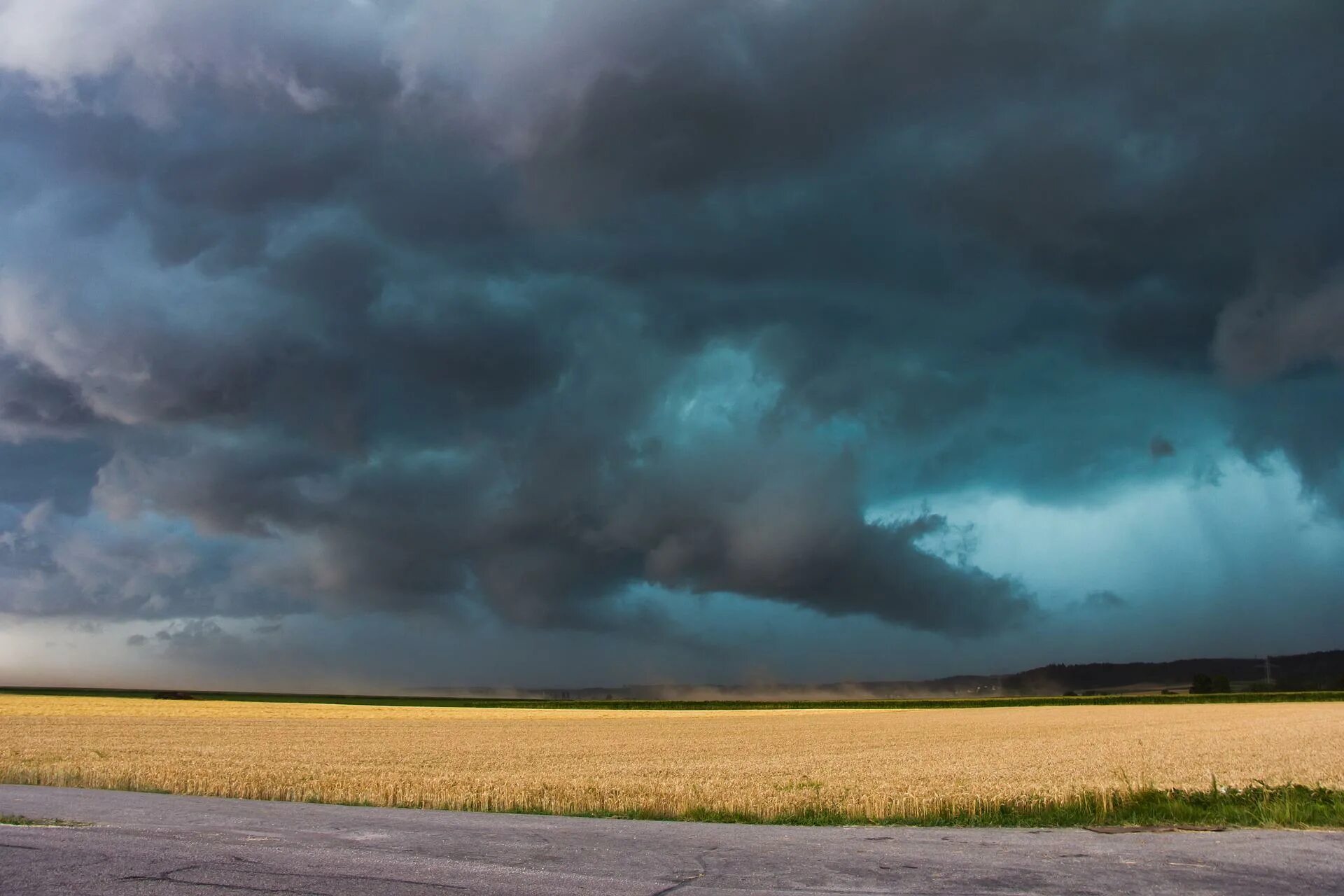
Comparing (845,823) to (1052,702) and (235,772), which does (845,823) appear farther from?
(1052,702)

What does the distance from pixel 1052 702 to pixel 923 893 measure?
145911 millimetres

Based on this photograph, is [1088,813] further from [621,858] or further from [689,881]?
[689,881]

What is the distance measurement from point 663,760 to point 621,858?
84.2 ft

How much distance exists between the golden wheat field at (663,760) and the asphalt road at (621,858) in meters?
4.45

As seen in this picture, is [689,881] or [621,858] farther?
[621,858]

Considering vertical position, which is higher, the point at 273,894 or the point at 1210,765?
the point at 273,894

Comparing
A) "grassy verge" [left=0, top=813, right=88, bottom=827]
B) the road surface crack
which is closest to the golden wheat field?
"grassy verge" [left=0, top=813, right=88, bottom=827]

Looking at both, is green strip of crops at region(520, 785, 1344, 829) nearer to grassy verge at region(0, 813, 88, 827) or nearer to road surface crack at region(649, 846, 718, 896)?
road surface crack at region(649, 846, 718, 896)

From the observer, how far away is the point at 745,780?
92.4ft

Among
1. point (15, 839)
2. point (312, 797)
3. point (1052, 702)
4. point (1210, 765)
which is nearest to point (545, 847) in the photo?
point (15, 839)

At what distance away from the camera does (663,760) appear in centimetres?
3788

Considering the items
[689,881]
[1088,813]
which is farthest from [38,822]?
[1088,813]

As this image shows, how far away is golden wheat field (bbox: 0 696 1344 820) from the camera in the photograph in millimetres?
22594

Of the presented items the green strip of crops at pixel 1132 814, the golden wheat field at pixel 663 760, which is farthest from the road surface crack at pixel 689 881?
the golden wheat field at pixel 663 760
